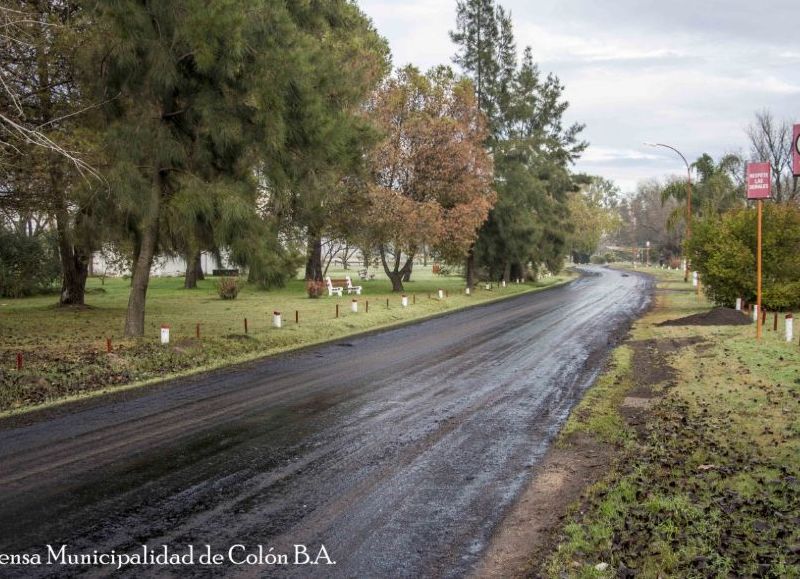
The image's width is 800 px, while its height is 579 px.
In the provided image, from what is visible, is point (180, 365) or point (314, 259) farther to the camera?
point (314, 259)

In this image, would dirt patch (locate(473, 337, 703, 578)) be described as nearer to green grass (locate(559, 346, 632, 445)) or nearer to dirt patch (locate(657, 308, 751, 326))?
green grass (locate(559, 346, 632, 445))

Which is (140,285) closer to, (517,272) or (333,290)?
(333,290)

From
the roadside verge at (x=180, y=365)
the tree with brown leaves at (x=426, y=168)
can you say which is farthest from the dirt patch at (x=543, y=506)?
the tree with brown leaves at (x=426, y=168)

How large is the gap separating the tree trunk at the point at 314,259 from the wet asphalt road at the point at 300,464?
27.1 metres

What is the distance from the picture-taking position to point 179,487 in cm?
670

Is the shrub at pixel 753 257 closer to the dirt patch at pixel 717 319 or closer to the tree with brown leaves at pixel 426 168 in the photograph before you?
the dirt patch at pixel 717 319

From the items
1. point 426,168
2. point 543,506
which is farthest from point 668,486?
point 426,168

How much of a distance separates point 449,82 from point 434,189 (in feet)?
22.1

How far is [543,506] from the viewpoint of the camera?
6312 mm

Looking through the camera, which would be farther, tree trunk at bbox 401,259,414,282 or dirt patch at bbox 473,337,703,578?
tree trunk at bbox 401,259,414,282

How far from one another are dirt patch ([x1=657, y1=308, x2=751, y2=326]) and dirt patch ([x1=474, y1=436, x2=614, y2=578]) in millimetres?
14838

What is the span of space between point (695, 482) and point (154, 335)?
14716mm

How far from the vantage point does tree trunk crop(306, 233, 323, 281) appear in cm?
4112

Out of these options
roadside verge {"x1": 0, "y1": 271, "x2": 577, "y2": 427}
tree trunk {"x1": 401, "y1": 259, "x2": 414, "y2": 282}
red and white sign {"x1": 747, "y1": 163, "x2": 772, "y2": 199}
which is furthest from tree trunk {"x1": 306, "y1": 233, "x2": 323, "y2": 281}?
red and white sign {"x1": 747, "y1": 163, "x2": 772, "y2": 199}
